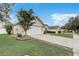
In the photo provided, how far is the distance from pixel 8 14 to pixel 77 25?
0.60 metres

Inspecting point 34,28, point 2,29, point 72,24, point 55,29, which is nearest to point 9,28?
point 2,29

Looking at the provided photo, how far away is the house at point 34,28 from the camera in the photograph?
91.0 inches

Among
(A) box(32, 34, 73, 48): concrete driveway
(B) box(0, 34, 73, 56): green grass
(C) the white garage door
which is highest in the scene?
(C) the white garage door

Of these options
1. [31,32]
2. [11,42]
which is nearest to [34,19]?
[31,32]

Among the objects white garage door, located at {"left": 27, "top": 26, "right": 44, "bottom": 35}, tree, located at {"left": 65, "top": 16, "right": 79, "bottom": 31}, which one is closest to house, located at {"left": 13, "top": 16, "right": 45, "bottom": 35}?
white garage door, located at {"left": 27, "top": 26, "right": 44, "bottom": 35}

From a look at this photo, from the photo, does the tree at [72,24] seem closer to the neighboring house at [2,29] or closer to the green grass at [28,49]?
the green grass at [28,49]

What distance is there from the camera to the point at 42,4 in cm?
227

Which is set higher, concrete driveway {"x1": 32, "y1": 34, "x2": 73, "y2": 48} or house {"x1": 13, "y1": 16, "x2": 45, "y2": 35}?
house {"x1": 13, "y1": 16, "x2": 45, "y2": 35}

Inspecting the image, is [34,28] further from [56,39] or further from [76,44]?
[76,44]

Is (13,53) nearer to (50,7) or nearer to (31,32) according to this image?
(31,32)

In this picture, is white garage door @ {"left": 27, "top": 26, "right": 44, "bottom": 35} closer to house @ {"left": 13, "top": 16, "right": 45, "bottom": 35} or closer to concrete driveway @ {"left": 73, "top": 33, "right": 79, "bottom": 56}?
house @ {"left": 13, "top": 16, "right": 45, "bottom": 35}

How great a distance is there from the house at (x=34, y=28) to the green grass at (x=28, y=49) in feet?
0.27

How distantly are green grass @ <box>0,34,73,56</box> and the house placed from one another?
0.27ft

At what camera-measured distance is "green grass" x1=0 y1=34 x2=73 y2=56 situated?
230cm
